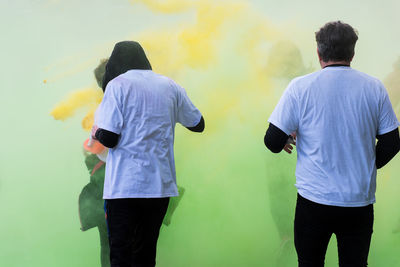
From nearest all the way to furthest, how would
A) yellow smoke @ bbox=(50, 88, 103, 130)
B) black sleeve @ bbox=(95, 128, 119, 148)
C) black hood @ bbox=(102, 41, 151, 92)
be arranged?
black sleeve @ bbox=(95, 128, 119, 148)
black hood @ bbox=(102, 41, 151, 92)
yellow smoke @ bbox=(50, 88, 103, 130)

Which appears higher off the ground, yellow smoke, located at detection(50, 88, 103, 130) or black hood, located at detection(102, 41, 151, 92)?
black hood, located at detection(102, 41, 151, 92)

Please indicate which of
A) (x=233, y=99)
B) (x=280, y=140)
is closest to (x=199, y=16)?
(x=233, y=99)

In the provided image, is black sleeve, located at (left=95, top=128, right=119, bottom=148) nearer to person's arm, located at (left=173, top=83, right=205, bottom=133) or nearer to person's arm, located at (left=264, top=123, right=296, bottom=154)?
person's arm, located at (left=173, top=83, right=205, bottom=133)

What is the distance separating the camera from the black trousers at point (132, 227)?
1.67 metres

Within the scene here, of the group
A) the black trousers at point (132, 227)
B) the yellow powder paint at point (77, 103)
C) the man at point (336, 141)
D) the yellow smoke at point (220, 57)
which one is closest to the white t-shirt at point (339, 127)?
the man at point (336, 141)

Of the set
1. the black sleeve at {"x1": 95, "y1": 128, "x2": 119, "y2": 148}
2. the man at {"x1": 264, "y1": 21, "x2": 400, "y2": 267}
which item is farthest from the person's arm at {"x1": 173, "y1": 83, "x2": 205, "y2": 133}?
the man at {"x1": 264, "y1": 21, "x2": 400, "y2": 267}

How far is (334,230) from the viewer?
157cm

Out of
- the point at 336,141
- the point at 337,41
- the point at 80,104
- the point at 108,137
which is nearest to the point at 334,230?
the point at 336,141

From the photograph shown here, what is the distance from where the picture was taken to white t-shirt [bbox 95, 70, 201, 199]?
1667 millimetres

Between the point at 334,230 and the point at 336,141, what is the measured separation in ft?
1.10

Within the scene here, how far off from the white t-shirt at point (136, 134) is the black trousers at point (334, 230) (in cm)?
56

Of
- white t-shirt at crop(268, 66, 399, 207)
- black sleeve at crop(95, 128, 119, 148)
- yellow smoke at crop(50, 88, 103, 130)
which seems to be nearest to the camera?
white t-shirt at crop(268, 66, 399, 207)

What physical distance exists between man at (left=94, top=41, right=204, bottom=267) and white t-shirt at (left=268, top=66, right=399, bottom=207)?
515mm

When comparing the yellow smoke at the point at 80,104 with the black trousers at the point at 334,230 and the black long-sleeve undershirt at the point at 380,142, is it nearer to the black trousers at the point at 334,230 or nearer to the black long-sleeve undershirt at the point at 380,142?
the black long-sleeve undershirt at the point at 380,142
